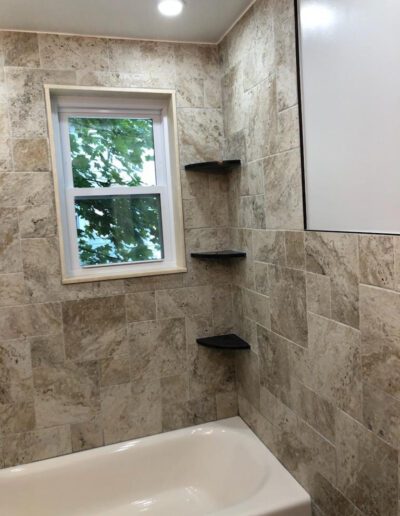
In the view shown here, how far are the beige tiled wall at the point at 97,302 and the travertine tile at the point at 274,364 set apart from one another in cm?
39

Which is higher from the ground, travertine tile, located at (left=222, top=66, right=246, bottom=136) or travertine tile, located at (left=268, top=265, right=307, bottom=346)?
travertine tile, located at (left=222, top=66, right=246, bottom=136)

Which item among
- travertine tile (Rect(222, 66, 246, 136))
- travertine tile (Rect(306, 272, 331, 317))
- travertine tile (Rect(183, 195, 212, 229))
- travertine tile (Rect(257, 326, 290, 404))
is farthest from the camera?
travertine tile (Rect(183, 195, 212, 229))

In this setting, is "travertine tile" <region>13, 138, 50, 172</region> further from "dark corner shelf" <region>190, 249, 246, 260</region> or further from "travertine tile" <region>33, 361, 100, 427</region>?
"travertine tile" <region>33, 361, 100, 427</region>

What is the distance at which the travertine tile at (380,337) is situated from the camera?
3.81ft

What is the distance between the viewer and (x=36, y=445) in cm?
208

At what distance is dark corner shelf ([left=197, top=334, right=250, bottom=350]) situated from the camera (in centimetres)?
217

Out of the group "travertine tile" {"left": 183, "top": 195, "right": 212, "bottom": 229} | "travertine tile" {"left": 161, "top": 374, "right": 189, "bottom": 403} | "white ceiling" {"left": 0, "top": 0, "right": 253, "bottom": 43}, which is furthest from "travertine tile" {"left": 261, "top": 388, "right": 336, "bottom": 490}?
"white ceiling" {"left": 0, "top": 0, "right": 253, "bottom": 43}

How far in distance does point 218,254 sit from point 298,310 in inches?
25.2

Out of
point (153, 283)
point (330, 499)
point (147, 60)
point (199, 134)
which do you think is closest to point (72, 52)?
point (147, 60)

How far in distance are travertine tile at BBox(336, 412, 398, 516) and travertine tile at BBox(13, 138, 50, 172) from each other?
1746 millimetres

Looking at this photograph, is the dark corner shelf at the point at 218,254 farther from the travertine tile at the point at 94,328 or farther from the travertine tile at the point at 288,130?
the travertine tile at the point at 288,130

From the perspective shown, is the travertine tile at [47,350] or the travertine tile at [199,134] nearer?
the travertine tile at [47,350]

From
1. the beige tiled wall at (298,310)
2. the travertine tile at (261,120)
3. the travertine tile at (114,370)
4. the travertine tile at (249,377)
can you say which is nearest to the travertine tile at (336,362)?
the beige tiled wall at (298,310)

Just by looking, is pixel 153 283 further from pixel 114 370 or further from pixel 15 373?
pixel 15 373
